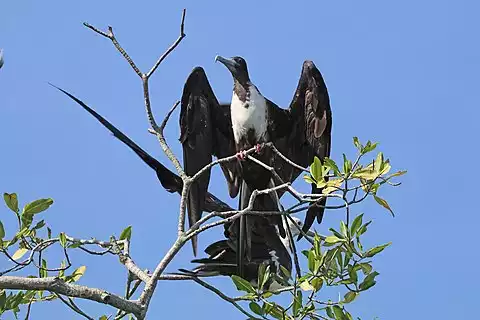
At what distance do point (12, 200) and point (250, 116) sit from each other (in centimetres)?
183

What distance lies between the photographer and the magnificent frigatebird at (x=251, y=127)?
14.2ft

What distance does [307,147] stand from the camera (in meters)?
4.44

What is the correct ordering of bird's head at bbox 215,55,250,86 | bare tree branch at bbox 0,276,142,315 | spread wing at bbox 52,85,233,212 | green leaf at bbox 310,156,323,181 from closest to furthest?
bare tree branch at bbox 0,276,142,315 < green leaf at bbox 310,156,323,181 < spread wing at bbox 52,85,233,212 < bird's head at bbox 215,55,250,86

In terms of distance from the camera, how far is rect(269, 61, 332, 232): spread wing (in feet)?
14.2

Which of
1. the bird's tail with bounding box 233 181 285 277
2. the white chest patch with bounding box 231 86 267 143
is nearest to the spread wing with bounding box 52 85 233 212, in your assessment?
the bird's tail with bounding box 233 181 285 277

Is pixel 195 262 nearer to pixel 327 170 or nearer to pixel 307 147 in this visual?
pixel 307 147

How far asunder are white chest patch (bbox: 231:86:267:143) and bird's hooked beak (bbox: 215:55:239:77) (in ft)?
0.48

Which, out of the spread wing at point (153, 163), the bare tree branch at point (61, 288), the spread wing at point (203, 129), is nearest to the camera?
the bare tree branch at point (61, 288)

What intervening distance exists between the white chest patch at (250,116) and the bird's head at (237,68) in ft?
0.30

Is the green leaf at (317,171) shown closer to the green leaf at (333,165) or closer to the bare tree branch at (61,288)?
the green leaf at (333,165)

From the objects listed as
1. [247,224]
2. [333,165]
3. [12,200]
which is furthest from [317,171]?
[247,224]

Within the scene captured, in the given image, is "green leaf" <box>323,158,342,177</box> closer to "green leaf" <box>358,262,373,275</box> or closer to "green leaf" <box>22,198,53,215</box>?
"green leaf" <box>358,262,373,275</box>

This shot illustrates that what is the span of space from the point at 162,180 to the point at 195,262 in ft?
1.42

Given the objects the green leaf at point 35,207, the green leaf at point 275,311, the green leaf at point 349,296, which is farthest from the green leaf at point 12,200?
the green leaf at point 349,296
